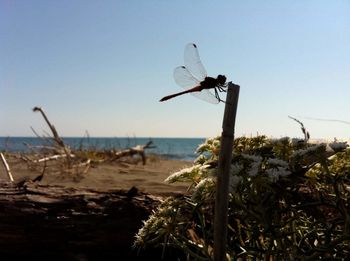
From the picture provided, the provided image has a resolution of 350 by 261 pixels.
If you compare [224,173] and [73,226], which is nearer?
[224,173]

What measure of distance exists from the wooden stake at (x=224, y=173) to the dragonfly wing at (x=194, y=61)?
0.24 m

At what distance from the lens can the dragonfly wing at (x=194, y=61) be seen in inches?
77.2

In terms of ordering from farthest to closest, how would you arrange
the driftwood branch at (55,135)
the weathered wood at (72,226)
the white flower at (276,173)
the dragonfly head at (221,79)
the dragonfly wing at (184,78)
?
the driftwood branch at (55,135), the weathered wood at (72,226), the dragonfly wing at (184,78), the dragonfly head at (221,79), the white flower at (276,173)

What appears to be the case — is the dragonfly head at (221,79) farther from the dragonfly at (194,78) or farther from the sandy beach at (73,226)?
the sandy beach at (73,226)

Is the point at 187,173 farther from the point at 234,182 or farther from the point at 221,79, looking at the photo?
the point at 221,79

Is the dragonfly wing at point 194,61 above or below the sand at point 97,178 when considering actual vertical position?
above

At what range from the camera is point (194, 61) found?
2.05 m

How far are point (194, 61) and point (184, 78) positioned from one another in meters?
0.11

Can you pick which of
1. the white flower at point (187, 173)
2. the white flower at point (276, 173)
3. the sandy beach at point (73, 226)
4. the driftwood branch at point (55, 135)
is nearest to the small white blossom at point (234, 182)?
the white flower at point (276, 173)

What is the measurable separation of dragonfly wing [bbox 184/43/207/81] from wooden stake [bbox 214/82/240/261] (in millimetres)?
244

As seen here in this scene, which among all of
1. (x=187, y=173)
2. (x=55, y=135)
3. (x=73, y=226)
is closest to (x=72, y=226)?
(x=73, y=226)

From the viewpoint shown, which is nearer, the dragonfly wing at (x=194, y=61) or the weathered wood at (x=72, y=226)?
the dragonfly wing at (x=194, y=61)

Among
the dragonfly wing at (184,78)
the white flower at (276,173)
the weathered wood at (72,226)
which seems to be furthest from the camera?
the weathered wood at (72,226)

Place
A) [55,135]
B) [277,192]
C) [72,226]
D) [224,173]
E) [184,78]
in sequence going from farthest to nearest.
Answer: [55,135], [72,226], [184,78], [277,192], [224,173]
